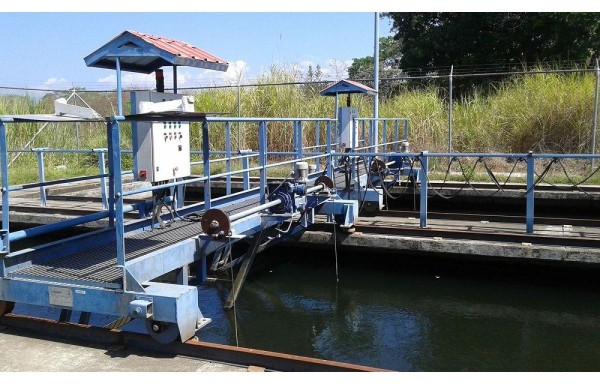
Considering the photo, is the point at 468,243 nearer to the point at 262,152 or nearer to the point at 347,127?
the point at 262,152

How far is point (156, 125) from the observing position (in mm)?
5832

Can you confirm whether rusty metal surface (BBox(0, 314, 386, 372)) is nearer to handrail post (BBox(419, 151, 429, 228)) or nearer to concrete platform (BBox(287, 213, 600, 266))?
concrete platform (BBox(287, 213, 600, 266))

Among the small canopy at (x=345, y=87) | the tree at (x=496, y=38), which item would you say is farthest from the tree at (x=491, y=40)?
the small canopy at (x=345, y=87)

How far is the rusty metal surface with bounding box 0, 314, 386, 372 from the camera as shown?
4.43 metres

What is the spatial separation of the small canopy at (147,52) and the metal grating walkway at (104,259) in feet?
5.75

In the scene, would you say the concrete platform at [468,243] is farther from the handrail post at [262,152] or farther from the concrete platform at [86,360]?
the concrete platform at [86,360]

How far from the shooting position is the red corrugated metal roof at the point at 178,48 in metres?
Answer: 5.40

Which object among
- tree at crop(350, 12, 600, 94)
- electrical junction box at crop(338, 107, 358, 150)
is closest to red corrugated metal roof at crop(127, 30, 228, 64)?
electrical junction box at crop(338, 107, 358, 150)

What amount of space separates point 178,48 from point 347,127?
20.9 ft

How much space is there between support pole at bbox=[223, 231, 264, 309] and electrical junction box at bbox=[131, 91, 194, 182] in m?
1.81

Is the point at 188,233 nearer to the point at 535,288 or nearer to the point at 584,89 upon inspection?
the point at 535,288

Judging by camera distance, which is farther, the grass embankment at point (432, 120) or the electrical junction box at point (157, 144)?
the grass embankment at point (432, 120)

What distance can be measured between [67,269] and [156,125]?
154 cm

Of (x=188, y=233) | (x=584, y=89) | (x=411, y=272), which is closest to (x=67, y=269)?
(x=188, y=233)
